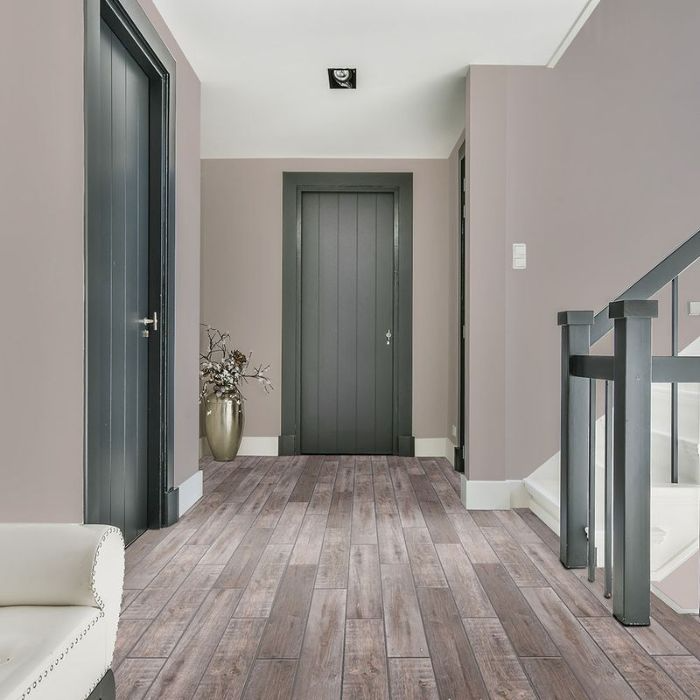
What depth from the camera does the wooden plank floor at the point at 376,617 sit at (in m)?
1.64

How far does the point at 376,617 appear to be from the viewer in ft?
6.70

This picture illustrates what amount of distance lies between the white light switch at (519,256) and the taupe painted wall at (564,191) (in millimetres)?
36

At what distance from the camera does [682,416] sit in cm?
338

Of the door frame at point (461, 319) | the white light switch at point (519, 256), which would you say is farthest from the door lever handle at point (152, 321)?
the door frame at point (461, 319)

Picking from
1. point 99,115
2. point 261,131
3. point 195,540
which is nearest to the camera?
point 99,115

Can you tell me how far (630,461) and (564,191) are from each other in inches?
84.0

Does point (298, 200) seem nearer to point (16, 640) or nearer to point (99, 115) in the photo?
point (99, 115)

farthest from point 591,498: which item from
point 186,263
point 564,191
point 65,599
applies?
point 186,263

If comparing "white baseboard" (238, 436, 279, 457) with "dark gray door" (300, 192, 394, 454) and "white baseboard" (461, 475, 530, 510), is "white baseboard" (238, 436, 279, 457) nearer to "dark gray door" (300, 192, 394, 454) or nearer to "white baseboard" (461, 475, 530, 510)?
"dark gray door" (300, 192, 394, 454)

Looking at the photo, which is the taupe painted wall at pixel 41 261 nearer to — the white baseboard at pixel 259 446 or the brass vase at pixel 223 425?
the brass vase at pixel 223 425

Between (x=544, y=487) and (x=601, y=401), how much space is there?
675mm

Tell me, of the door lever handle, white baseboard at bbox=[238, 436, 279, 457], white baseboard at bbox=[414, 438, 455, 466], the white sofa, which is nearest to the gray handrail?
the white sofa

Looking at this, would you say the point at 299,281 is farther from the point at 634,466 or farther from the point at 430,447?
the point at 634,466

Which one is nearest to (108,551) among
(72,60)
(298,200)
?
(72,60)
